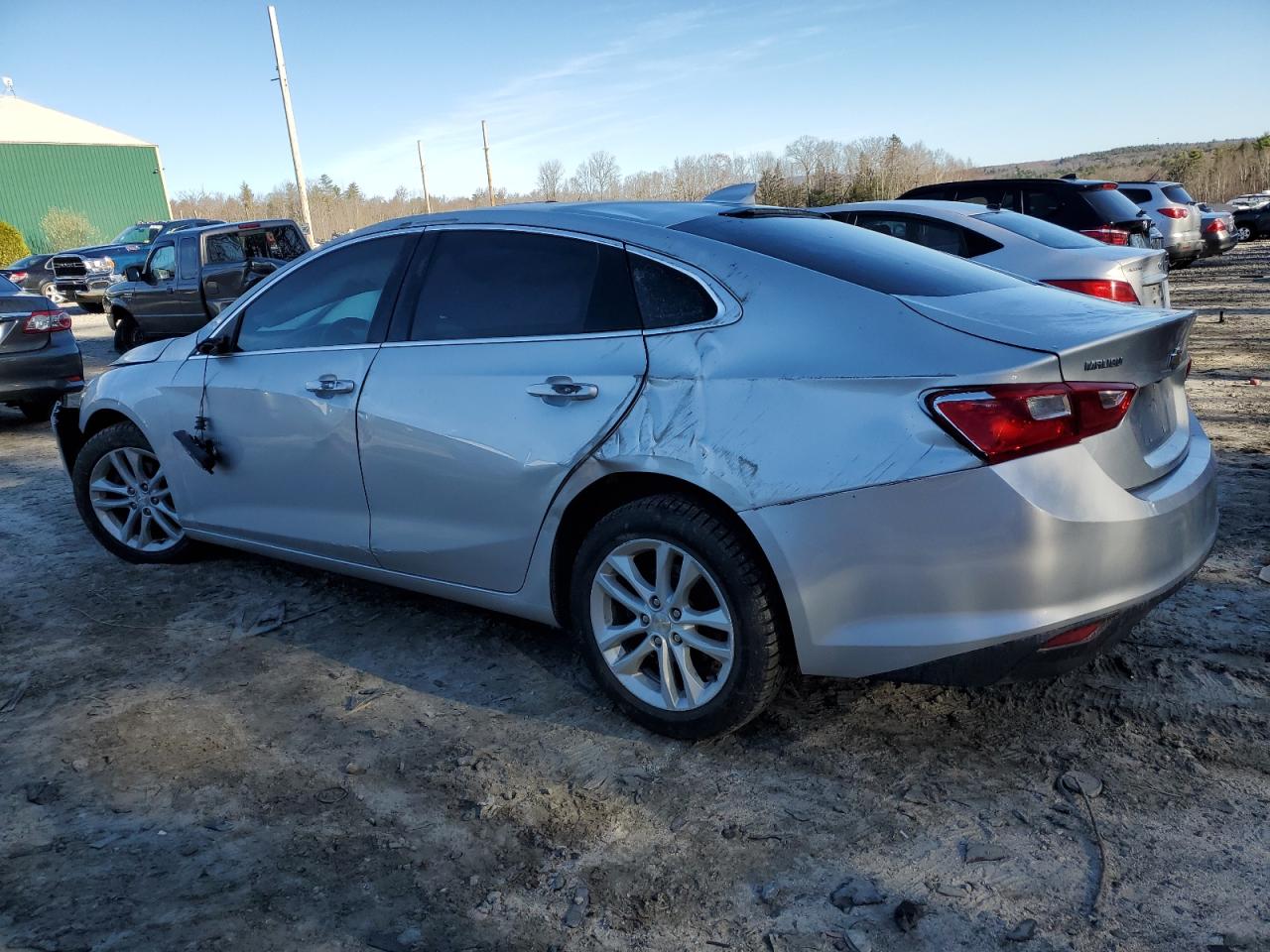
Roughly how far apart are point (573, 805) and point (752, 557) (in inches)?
33.1

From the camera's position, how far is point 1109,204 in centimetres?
1141

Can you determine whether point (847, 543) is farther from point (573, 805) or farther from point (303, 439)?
point (303, 439)

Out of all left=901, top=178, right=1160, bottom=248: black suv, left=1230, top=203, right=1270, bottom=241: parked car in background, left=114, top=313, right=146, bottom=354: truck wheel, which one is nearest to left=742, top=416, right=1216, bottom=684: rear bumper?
left=901, top=178, right=1160, bottom=248: black suv

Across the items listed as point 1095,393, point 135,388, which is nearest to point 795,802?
point 1095,393

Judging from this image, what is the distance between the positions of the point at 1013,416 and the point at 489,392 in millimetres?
1612

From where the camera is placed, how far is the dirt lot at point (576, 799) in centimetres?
229

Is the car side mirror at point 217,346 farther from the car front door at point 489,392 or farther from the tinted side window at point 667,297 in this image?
the tinted side window at point 667,297

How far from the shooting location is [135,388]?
15.1ft

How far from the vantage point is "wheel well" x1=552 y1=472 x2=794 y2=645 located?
2775 millimetres

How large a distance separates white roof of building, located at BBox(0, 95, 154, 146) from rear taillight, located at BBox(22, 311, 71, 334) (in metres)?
44.0

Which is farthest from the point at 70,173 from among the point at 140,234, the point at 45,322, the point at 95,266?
the point at 45,322

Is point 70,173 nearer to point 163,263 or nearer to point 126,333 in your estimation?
point 126,333

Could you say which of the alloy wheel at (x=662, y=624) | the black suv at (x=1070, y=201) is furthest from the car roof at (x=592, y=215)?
the black suv at (x=1070, y=201)

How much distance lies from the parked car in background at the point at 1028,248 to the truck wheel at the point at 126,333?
10.3 m
